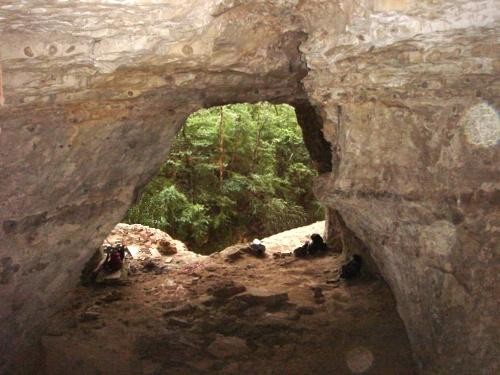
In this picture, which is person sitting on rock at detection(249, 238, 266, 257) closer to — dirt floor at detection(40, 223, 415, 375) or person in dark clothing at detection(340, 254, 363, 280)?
dirt floor at detection(40, 223, 415, 375)

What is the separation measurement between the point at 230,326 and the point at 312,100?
280 centimetres

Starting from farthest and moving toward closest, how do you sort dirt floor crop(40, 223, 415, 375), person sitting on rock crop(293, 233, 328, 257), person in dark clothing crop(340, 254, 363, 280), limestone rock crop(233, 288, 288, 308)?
person sitting on rock crop(293, 233, 328, 257), person in dark clothing crop(340, 254, 363, 280), limestone rock crop(233, 288, 288, 308), dirt floor crop(40, 223, 415, 375)

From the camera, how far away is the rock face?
310 cm

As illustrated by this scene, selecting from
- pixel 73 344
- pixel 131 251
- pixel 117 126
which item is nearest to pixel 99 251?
pixel 131 251

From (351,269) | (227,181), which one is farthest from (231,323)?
(227,181)

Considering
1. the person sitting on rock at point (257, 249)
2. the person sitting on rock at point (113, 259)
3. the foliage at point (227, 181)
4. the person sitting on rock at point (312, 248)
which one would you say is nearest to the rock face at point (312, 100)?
the person sitting on rock at point (113, 259)

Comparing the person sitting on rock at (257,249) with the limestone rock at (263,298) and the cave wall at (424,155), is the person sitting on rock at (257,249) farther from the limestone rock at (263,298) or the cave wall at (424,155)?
the cave wall at (424,155)

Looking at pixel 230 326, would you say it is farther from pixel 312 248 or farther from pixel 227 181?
pixel 227 181

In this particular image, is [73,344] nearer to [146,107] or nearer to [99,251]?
[99,251]

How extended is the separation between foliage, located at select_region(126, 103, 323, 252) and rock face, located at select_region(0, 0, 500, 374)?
19.9 ft

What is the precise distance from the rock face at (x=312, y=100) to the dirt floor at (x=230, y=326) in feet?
2.12

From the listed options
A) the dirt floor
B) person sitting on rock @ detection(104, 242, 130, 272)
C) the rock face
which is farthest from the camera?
person sitting on rock @ detection(104, 242, 130, 272)

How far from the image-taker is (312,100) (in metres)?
4.36

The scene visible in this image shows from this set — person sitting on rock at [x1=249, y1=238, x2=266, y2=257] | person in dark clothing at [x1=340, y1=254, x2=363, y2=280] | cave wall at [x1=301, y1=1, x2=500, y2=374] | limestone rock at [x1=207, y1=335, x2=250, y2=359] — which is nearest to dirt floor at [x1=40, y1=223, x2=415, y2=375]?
limestone rock at [x1=207, y1=335, x2=250, y2=359]
